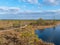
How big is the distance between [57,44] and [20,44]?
19.2 metres

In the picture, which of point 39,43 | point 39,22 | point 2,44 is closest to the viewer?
point 2,44

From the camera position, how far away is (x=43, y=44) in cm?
4169

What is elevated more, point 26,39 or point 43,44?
point 26,39

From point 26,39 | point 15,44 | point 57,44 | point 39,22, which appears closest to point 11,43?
point 15,44

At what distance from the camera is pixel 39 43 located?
135 ft

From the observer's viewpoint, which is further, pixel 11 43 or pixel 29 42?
pixel 29 42

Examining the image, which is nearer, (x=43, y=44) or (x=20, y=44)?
(x=20, y=44)

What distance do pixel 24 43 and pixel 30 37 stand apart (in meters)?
3.95

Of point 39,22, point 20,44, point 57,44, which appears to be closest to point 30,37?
point 20,44

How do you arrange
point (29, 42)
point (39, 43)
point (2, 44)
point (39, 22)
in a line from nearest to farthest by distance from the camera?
1. point (2, 44)
2. point (29, 42)
3. point (39, 43)
4. point (39, 22)

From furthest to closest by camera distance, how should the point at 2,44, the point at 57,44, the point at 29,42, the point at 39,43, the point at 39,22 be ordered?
the point at 39,22 < the point at 57,44 < the point at 39,43 < the point at 29,42 < the point at 2,44

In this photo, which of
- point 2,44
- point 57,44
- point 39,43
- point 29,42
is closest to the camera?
point 2,44

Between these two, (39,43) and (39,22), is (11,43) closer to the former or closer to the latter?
(39,43)

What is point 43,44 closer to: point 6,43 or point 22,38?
point 22,38
